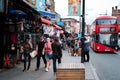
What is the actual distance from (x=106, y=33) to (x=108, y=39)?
32.8 inches

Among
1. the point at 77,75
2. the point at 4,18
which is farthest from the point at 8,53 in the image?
the point at 77,75

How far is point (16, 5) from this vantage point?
61.3ft

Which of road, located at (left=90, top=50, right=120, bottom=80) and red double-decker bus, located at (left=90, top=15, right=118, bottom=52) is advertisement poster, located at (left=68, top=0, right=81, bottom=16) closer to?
road, located at (left=90, top=50, right=120, bottom=80)

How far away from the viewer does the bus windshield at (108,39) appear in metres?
39.0

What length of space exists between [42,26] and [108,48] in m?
13.5

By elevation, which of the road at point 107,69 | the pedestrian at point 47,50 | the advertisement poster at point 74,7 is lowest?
the road at point 107,69

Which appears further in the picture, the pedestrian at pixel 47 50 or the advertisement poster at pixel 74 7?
the advertisement poster at pixel 74 7

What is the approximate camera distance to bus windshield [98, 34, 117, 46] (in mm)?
38991

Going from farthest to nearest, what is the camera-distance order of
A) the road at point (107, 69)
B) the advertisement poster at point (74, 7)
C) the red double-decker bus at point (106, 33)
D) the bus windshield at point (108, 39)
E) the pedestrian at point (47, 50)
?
1. the bus windshield at point (108, 39)
2. the red double-decker bus at point (106, 33)
3. the advertisement poster at point (74, 7)
4. the pedestrian at point (47, 50)
5. the road at point (107, 69)

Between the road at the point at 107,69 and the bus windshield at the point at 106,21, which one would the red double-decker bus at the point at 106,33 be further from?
the road at the point at 107,69

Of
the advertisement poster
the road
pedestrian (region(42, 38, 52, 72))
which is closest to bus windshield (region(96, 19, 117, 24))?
the road

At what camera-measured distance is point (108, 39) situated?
39406mm

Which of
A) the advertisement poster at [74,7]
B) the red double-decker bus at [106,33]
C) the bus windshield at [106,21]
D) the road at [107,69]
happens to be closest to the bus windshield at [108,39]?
the red double-decker bus at [106,33]

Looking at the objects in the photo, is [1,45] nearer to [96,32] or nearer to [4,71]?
[4,71]
